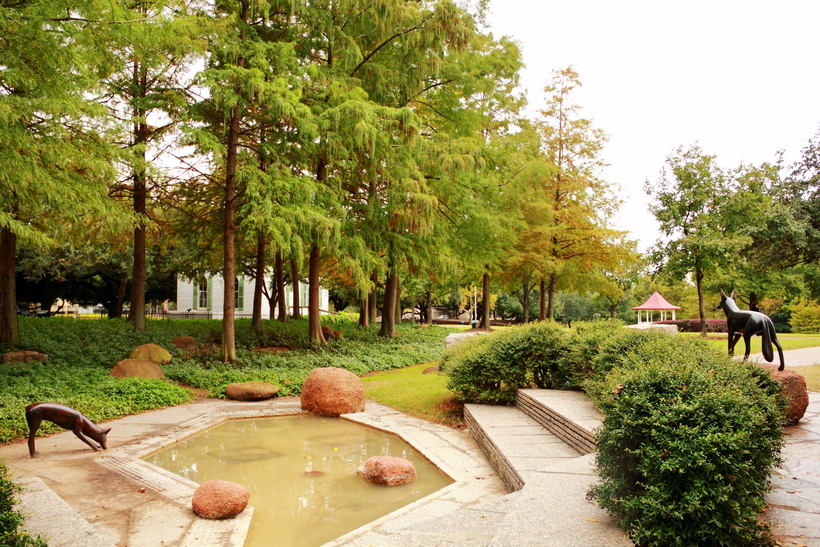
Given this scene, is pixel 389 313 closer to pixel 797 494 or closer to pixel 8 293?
pixel 8 293

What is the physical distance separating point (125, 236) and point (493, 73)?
13646mm

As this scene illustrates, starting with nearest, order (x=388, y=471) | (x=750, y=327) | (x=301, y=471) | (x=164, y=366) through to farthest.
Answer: (x=388, y=471)
(x=301, y=471)
(x=750, y=327)
(x=164, y=366)

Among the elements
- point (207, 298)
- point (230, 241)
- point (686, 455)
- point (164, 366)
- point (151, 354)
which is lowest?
point (164, 366)

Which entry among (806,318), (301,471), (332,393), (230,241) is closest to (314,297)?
(230,241)

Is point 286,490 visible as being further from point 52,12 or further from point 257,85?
point 257,85

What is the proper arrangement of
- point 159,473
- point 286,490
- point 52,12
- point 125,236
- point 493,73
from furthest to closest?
1. point 493,73
2. point 125,236
3. point 52,12
4. point 159,473
5. point 286,490

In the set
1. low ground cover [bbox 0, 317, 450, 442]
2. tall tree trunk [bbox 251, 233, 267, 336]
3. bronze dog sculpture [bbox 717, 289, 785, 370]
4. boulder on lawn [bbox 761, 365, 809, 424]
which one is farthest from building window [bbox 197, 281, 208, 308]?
boulder on lawn [bbox 761, 365, 809, 424]

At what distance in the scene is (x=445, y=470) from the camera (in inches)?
247

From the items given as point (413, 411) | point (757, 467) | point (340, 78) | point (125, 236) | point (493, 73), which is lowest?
point (413, 411)

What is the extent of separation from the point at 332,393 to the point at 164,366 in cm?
525

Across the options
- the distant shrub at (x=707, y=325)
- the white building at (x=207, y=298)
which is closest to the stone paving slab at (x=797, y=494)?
the white building at (x=207, y=298)

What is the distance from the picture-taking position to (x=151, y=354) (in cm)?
1292

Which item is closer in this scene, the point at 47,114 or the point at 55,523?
the point at 55,523

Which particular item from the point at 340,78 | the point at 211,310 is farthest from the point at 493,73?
the point at 211,310
